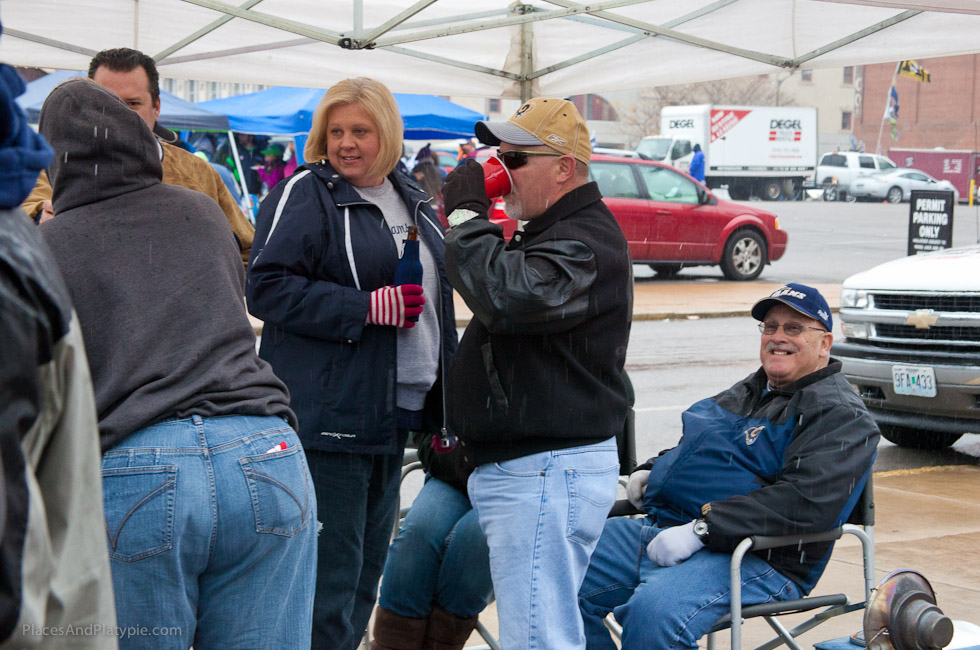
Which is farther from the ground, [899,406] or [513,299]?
[513,299]

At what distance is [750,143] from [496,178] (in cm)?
4009

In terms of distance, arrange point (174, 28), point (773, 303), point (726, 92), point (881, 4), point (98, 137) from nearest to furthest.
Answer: point (98, 137) < point (773, 303) < point (881, 4) < point (174, 28) < point (726, 92)

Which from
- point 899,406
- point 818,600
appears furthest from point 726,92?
point 818,600

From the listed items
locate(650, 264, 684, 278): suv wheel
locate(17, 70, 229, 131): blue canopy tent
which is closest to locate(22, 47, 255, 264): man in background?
locate(17, 70, 229, 131): blue canopy tent

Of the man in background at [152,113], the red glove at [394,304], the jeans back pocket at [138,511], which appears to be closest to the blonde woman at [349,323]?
the red glove at [394,304]

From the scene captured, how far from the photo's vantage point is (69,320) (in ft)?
4.26

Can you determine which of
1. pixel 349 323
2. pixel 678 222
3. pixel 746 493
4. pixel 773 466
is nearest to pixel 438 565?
pixel 349 323

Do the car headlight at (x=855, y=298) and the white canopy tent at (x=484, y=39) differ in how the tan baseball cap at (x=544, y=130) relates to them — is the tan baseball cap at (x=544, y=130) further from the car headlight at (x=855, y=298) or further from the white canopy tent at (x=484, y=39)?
the car headlight at (x=855, y=298)

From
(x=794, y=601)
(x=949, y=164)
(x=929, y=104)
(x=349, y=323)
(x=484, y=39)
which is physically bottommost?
(x=794, y=601)

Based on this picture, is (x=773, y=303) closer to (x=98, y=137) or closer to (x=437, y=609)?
(x=437, y=609)

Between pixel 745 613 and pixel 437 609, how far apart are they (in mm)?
952

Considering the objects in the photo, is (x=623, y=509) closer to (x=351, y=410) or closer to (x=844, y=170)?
(x=351, y=410)

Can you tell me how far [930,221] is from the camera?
1350 cm

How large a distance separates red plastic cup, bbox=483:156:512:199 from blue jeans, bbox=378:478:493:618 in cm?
107
